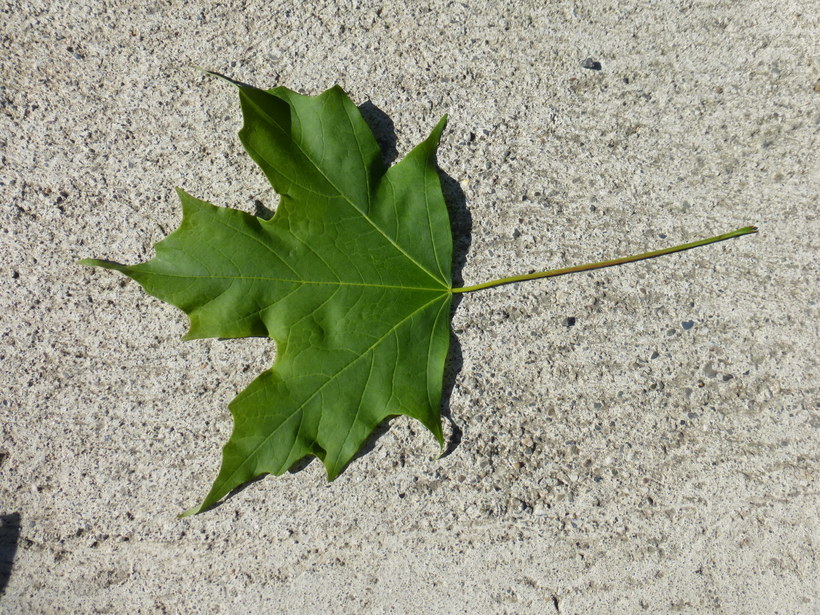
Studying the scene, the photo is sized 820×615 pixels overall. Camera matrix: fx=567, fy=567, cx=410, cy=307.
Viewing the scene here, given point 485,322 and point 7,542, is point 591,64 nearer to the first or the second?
point 485,322

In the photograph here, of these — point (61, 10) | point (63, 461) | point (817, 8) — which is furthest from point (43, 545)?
point (817, 8)

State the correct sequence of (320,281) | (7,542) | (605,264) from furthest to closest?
(7,542)
(605,264)
(320,281)

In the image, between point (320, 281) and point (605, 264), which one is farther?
point (605, 264)

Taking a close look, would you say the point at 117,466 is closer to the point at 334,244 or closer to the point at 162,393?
the point at 162,393

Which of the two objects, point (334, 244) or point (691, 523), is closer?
point (334, 244)

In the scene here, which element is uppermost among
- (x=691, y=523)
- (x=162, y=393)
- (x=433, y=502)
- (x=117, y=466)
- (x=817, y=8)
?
(x=817, y=8)

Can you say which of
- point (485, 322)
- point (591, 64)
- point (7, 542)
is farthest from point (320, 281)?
point (7, 542)
